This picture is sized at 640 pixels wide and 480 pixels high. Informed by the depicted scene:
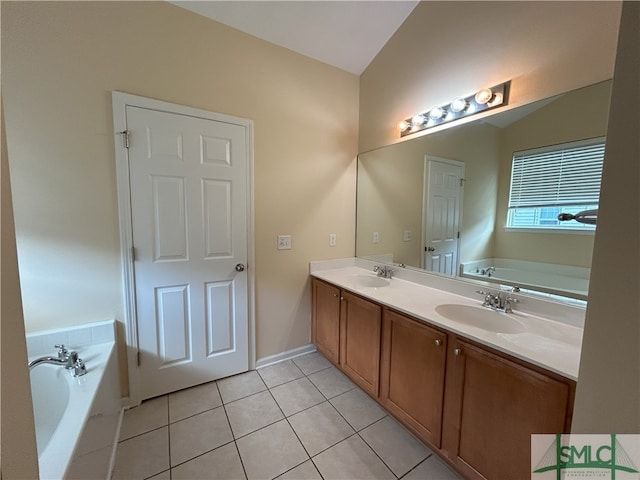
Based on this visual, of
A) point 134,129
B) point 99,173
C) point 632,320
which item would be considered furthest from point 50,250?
point 632,320

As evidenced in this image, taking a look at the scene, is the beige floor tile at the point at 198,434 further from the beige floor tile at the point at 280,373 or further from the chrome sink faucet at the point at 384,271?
the chrome sink faucet at the point at 384,271

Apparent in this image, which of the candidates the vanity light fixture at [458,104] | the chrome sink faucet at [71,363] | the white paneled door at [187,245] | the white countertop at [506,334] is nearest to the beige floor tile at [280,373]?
the white paneled door at [187,245]

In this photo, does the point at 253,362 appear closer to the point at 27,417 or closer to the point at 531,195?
the point at 27,417

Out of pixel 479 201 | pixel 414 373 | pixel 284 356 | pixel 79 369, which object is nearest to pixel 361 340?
pixel 414 373

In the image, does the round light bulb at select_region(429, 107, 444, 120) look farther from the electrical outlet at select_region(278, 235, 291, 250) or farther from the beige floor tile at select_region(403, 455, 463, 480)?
the beige floor tile at select_region(403, 455, 463, 480)

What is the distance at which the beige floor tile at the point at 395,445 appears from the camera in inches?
57.6

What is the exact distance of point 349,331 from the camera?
202 centimetres

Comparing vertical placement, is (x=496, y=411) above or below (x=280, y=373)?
above

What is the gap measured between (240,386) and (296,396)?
470 millimetres

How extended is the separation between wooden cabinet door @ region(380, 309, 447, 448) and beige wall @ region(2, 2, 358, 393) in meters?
1.10

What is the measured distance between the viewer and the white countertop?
104 cm

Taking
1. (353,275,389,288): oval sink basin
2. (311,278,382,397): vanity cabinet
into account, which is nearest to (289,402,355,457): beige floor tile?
(311,278,382,397): vanity cabinet

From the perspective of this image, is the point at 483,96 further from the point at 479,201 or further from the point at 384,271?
the point at 384,271

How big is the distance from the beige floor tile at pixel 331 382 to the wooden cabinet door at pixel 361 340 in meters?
0.14
